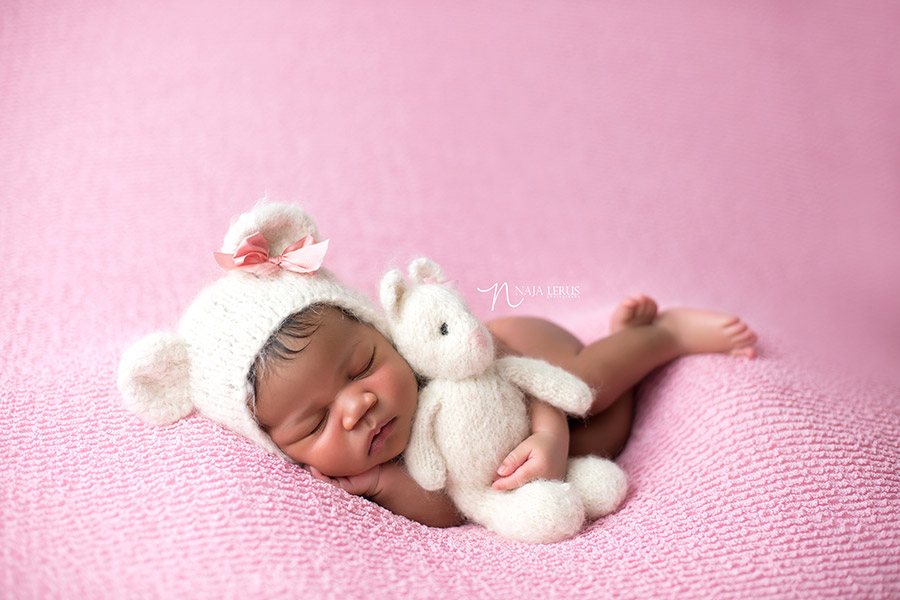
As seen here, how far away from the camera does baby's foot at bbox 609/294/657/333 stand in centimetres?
156

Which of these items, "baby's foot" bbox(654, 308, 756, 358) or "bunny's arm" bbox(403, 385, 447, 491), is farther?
"baby's foot" bbox(654, 308, 756, 358)

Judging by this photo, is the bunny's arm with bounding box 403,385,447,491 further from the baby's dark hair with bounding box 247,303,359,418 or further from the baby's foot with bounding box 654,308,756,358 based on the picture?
the baby's foot with bounding box 654,308,756,358

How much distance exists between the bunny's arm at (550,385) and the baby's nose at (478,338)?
0.11 metres

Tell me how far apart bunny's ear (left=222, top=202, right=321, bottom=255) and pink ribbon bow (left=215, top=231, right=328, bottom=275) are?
2 cm

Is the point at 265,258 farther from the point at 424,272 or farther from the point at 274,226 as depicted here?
the point at 424,272

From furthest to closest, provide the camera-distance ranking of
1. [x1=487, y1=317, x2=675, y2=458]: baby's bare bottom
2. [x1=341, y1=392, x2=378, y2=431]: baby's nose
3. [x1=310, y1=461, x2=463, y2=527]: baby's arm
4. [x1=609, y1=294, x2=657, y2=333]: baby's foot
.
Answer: [x1=609, y1=294, x2=657, y2=333]: baby's foot
[x1=487, y1=317, x2=675, y2=458]: baby's bare bottom
[x1=310, y1=461, x2=463, y2=527]: baby's arm
[x1=341, y1=392, x2=378, y2=431]: baby's nose

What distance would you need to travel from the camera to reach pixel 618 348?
58.7 inches

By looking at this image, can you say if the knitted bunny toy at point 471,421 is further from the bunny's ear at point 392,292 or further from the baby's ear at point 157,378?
the baby's ear at point 157,378

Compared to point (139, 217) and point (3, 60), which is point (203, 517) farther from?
point (3, 60)

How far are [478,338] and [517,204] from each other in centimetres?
97

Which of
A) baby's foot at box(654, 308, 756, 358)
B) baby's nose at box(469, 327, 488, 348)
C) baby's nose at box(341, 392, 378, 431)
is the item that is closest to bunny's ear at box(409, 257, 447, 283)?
baby's nose at box(469, 327, 488, 348)

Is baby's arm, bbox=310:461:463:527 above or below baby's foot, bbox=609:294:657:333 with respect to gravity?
below

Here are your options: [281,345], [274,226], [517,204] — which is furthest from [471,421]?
[517,204]

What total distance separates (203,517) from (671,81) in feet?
6.10
